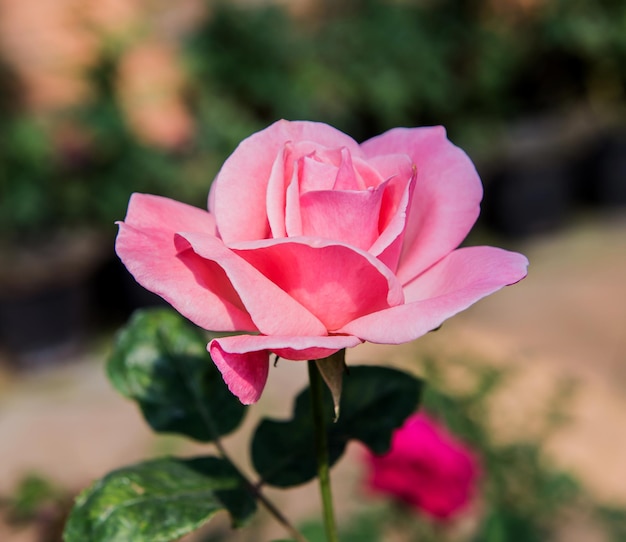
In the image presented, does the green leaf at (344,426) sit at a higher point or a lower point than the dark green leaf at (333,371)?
lower

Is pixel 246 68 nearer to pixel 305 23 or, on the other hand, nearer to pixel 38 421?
pixel 305 23

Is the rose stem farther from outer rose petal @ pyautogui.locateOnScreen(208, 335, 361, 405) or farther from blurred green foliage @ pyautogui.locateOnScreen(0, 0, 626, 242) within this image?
blurred green foliage @ pyautogui.locateOnScreen(0, 0, 626, 242)

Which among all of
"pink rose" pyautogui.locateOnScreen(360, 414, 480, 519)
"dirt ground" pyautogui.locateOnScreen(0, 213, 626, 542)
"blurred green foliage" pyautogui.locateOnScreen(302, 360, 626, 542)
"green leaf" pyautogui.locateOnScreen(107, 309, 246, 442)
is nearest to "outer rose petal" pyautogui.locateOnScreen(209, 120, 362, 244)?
"green leaf" pyautogui.locateOnScreen(107, 309, 246, 442)

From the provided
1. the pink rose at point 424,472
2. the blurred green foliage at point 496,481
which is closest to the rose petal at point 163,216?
the pink rose at point 424,472

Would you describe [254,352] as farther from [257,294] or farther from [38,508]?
[38,508]

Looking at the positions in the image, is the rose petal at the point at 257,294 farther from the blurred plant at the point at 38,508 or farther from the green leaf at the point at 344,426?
the blurred plant at the point at 38,508

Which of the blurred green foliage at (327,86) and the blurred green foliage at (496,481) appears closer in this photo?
the blurred green foliage at (496,481)

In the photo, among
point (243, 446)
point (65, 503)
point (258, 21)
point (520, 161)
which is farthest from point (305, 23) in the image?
point (65, 503)
